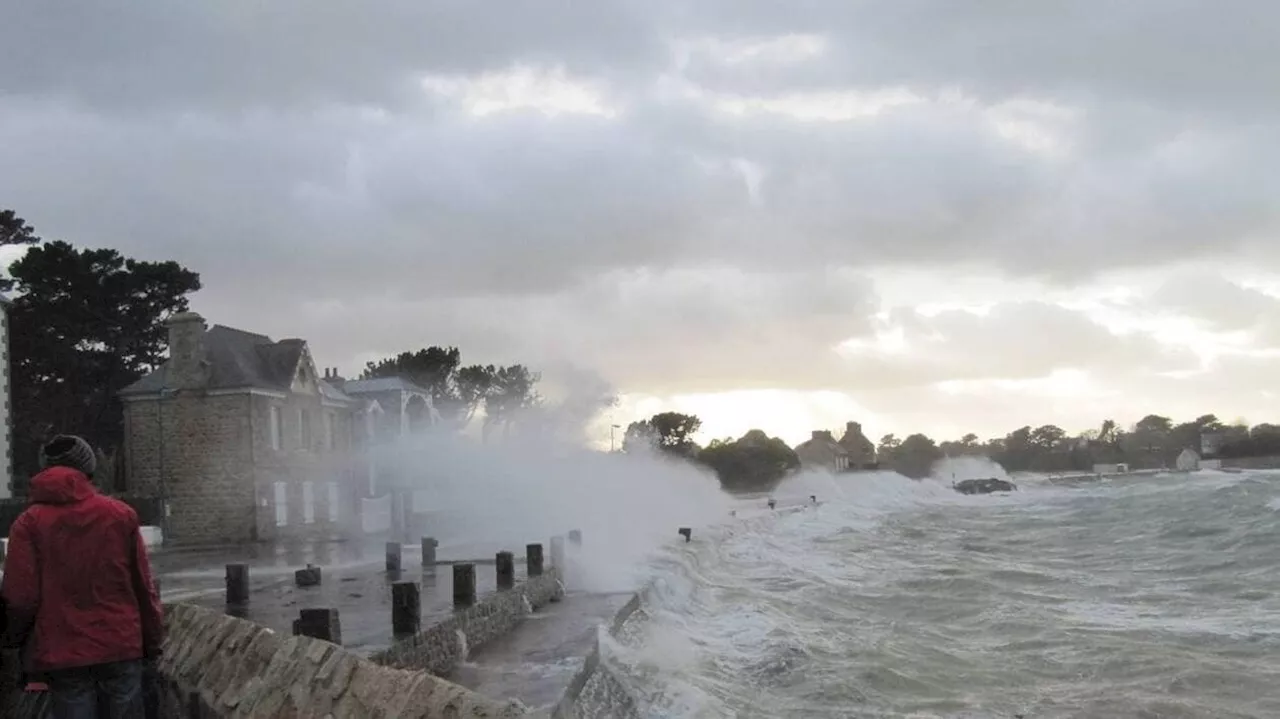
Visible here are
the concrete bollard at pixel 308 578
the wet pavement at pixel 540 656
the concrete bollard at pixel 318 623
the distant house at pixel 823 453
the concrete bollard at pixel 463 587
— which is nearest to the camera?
the concrete bollard at pixel 318 623

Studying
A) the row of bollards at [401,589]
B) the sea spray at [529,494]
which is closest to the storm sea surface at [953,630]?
the row of bollards at [401,589]

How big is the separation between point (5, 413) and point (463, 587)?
21500mm

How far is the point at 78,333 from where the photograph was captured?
43906 millimetres

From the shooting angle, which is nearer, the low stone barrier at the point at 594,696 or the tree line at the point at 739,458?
the low stone barrier at the point at 594,696

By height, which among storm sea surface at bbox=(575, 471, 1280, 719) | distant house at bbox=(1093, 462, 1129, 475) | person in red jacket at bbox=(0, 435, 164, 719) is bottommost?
distant house at bbox=(1093, 462, 1129, 475)

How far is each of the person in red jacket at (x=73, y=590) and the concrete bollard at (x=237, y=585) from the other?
9.03 m

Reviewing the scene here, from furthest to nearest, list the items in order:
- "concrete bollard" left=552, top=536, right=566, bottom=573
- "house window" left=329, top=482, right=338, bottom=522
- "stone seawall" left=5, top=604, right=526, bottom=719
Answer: "house window" left=329, top=482, right=338, bottom=522 → "concrete bollard" left=552, top=536, right=566, bottom=573 → "stone seawall" left=5, top=604, right=526, bottom=719

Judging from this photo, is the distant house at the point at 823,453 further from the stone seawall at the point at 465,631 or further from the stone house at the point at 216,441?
the stone seawall at the point at 465,631

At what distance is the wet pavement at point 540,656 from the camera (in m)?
9.90

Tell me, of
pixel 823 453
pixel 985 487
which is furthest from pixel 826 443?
pixel 985 487

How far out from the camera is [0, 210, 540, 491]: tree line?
137 ft

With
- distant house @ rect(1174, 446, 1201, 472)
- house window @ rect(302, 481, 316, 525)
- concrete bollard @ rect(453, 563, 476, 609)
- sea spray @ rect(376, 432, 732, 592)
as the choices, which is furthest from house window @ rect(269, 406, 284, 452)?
distant house @ rect(1174, 446, 1201, 472)

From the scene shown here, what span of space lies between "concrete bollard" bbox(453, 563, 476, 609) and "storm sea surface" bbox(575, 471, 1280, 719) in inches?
66.6

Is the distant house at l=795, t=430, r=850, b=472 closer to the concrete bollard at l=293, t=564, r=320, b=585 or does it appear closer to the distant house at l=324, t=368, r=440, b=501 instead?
the distant house at l=324, t=368, r=440, b=501
